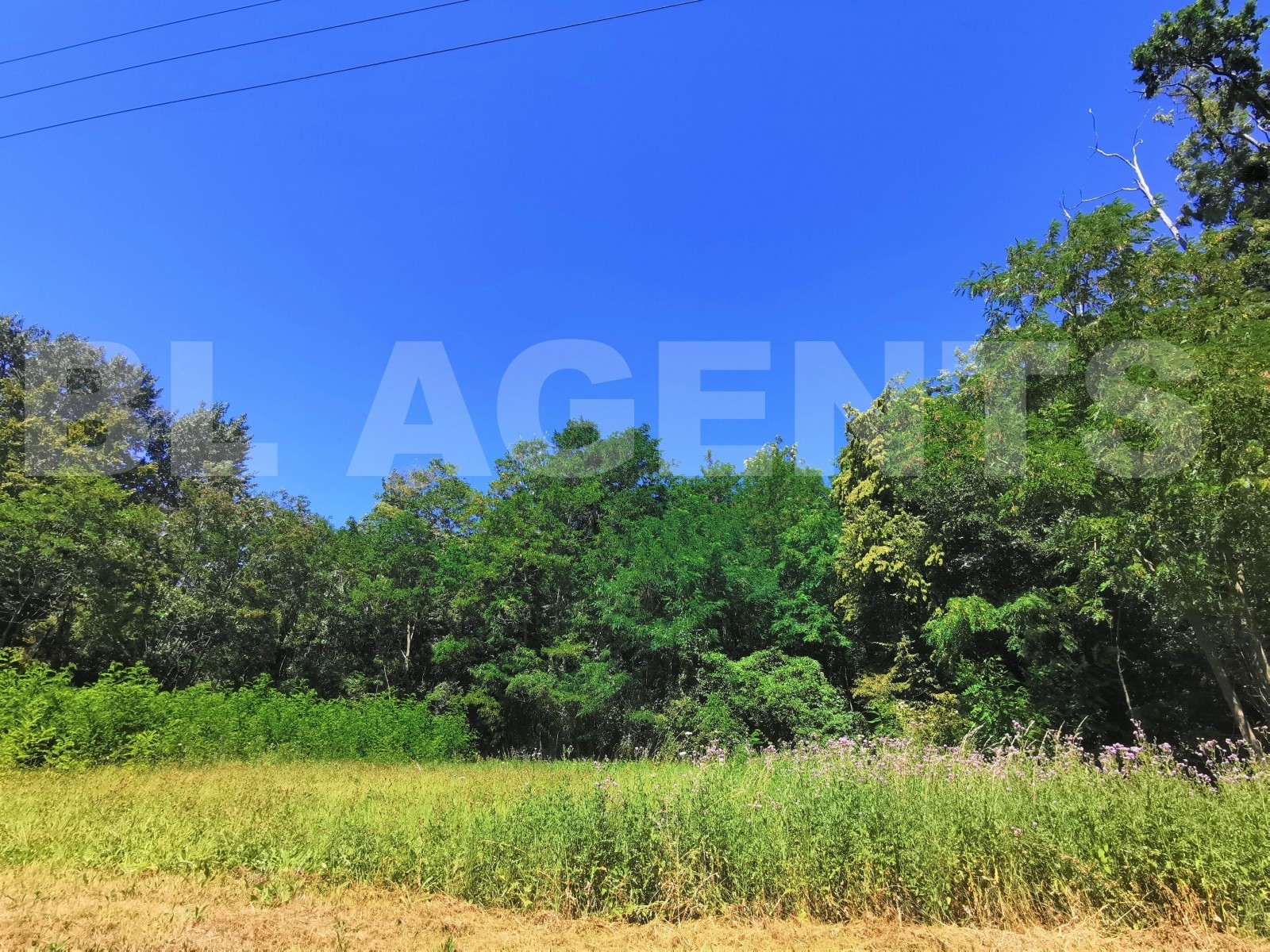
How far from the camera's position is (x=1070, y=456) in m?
6.99

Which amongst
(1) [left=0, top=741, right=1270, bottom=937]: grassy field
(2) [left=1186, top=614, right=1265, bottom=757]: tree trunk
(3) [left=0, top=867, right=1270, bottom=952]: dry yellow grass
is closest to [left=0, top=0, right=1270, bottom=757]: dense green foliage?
(2) [left=1186, top=614, right=1265, bottom=757]: tree trunk

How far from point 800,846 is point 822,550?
514 inches

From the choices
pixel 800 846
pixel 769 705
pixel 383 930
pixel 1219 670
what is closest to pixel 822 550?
pixel 769 705

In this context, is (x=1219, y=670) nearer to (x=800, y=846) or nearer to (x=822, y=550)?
(x=800, y=846)

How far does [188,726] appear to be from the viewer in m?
10.7

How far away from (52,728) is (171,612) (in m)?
9.36

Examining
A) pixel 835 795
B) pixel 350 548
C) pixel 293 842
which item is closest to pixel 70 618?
pixel 350 548

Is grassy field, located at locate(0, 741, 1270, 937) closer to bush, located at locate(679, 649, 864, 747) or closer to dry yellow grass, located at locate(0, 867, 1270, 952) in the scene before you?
dry yellow grass, located at locate(0, 867, 1270, 952)

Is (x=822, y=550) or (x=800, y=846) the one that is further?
(x=822, y=550)

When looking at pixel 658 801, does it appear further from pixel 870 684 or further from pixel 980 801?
pixel 870 684

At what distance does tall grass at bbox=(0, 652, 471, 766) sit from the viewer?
8891 millimetres

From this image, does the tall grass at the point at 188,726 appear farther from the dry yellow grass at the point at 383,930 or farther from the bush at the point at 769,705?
the dry yellow grass at the point at 383,930

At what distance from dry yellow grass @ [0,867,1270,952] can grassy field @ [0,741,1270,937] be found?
6.1 inches

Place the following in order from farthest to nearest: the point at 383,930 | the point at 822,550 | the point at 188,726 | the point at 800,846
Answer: the point at 822,550
the point at 188,726
the point at 800,846
the point at 383,930
